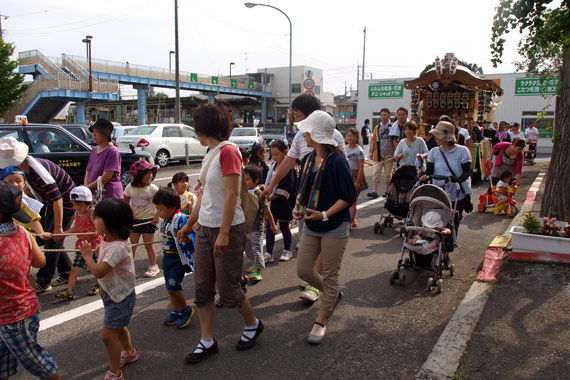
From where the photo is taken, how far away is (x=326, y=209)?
3.59m

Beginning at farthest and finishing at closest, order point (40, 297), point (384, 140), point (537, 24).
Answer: point (384, 140), point (537, 24), point (40, 297)

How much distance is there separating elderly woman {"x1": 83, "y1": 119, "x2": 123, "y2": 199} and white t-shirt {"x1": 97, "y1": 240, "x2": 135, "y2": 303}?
2.10m

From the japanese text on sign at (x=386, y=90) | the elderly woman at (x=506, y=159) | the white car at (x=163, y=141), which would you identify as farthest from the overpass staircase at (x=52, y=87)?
the elderly woman at (x=506, y=159)

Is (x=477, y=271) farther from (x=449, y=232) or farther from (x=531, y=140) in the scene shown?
(x=531, y=140)

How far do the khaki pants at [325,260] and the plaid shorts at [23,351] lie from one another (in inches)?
78.1

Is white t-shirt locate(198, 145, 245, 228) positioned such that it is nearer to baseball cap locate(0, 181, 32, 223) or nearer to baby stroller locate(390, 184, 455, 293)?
baseball cap locate(0, 181, 32, 223)

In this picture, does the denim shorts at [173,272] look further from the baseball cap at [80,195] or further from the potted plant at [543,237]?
the potted plant at [543,237]

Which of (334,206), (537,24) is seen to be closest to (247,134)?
(537,24)

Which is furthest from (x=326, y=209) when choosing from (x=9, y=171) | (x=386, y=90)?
(x=386, y=90)

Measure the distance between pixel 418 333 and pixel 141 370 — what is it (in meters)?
2.31

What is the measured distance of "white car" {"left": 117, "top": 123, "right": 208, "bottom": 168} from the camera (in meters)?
16.1

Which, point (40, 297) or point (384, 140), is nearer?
point (40, 297)

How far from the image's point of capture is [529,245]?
5188mm

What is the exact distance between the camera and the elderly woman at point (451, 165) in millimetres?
5574
